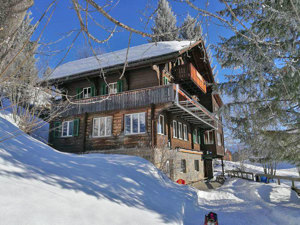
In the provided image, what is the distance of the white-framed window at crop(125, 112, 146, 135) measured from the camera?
600 inches

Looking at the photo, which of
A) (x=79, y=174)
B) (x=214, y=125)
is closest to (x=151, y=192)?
(x=79, y=174)

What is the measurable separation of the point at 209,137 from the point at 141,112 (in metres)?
12.5

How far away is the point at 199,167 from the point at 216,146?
3.71m

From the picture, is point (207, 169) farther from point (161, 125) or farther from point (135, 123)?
point (135, 123)

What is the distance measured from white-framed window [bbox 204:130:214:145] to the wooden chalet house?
14.0ft

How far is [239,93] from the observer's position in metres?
10.0

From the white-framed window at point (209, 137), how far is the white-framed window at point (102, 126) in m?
12.1

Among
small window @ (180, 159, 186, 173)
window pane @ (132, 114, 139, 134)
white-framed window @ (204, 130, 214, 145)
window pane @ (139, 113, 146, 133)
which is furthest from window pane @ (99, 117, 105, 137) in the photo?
white-framed window @ (204, 130, 214, 145)

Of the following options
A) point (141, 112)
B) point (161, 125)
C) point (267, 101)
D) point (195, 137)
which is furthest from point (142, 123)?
point (267, 101)

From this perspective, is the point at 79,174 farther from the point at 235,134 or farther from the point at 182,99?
the point at 182,99

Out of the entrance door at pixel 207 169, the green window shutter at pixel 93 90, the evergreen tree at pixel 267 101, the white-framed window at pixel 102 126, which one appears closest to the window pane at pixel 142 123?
the white-framed window at pixel 102 126

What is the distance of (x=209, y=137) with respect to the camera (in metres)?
25.0

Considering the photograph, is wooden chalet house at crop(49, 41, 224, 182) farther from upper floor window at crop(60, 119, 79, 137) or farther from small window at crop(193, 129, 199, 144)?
small window at crop(193, 129, 199, 144)

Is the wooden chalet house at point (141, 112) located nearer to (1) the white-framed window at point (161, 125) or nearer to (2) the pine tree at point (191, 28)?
(1) the white-framed window at point (161, 125)
